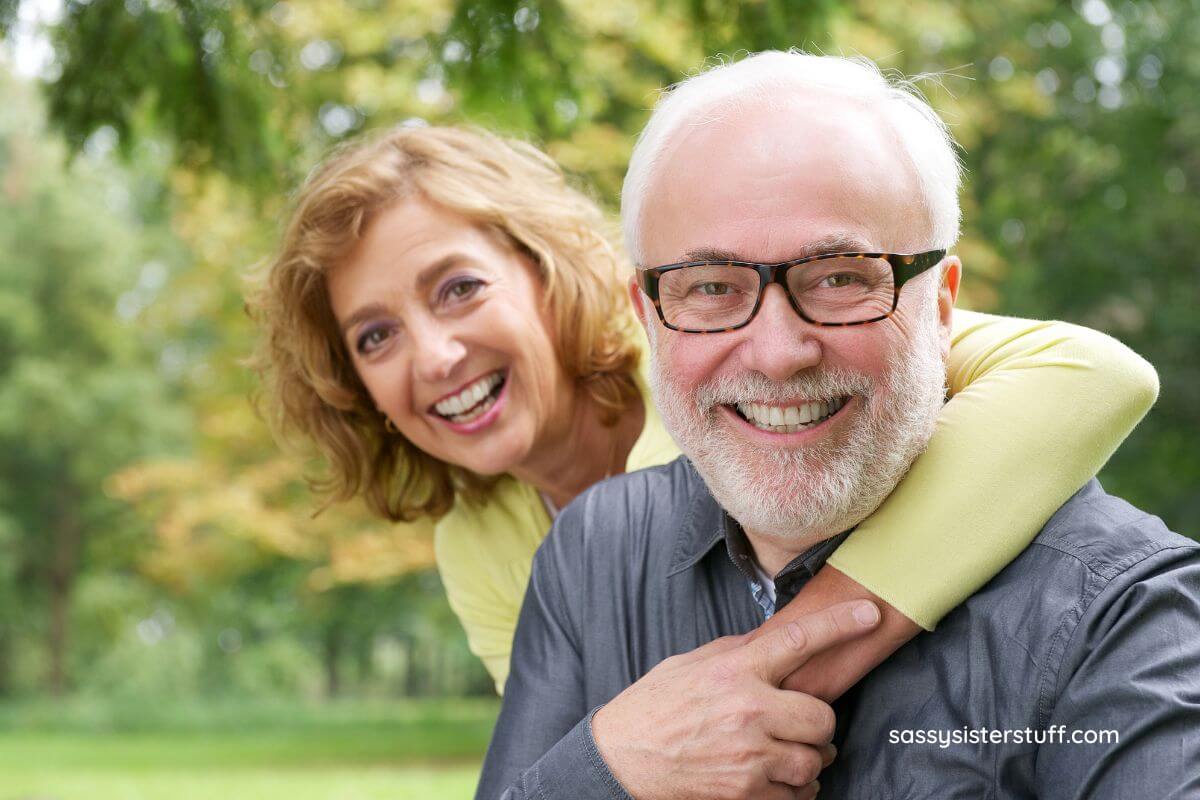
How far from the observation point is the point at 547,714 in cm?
206

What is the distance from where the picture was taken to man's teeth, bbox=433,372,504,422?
2908mm

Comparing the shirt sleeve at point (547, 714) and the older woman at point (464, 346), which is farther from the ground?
the older woman at point (464, 346)

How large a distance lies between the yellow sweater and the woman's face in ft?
3.88

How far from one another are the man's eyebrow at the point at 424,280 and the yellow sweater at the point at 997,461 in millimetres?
1239

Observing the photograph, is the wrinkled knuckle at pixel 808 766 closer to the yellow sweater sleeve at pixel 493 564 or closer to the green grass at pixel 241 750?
the yellow sweater sleeve at pixel 493 564

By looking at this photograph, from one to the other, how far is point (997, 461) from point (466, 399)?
1.40m

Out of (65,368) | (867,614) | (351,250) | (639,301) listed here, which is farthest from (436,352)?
(65,368)

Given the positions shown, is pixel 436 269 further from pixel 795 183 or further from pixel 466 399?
pixel 795 183

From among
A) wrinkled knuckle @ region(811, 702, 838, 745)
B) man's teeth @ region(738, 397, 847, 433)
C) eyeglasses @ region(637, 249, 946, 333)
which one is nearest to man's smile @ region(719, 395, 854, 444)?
man's teeth @ region(738, 397, 847, 433)

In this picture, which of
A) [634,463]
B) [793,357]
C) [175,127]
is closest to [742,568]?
[793,357]

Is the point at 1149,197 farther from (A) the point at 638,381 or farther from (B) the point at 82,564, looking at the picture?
(B) the point at 82,564

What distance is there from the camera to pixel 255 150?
5.22 m

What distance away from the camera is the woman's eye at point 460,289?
2.88m

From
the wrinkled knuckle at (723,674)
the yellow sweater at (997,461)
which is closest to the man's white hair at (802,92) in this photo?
the yellow sweater at (997,461)
